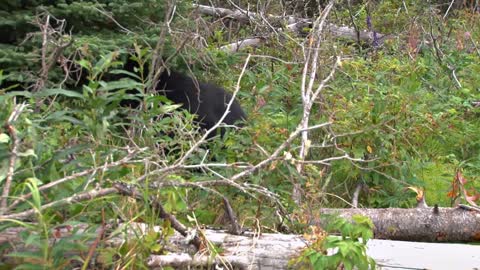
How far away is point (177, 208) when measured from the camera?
355 centimetres

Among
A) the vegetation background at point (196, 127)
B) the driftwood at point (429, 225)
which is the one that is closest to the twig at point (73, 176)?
the vegetation background at point (196, 127)

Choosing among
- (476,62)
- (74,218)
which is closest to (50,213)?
(74,218)

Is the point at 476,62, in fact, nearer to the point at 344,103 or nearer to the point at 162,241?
the point at 344,103

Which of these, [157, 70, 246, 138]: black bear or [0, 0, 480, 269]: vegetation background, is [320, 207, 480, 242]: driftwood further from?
[157, 70, 246, 138]: black bear

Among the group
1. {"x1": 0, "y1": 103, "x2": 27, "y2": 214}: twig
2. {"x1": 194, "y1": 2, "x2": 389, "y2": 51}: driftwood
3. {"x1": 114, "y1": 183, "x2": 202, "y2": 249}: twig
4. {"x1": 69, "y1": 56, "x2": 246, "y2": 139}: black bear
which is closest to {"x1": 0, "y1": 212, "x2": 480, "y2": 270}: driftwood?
{"x1": 114, "y1": 183, "x2": 202, "y2": 249}: twig

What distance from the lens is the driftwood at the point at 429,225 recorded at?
4910 millimetres

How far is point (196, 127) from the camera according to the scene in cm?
498

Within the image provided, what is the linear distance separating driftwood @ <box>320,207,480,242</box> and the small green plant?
4.68 ft

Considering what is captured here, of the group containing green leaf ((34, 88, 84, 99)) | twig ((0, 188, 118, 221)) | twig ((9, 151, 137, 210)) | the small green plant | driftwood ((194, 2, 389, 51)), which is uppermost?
green leaf ((34, 88, 84, 99))

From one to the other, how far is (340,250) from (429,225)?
6.02 feet

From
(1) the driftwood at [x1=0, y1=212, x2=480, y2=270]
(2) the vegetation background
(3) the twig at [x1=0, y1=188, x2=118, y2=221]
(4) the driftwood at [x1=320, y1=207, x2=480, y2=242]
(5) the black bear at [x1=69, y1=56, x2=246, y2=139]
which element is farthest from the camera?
(5) the black bear at [x1=69, y1=56, x2=246, y2=139]

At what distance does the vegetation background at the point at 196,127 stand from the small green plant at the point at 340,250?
41 cm

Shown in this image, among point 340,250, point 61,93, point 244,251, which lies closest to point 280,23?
point 244,251

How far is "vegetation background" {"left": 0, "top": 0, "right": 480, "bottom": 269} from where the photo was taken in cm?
338
